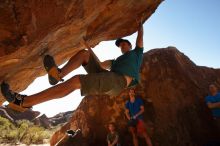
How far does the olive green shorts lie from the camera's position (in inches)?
177

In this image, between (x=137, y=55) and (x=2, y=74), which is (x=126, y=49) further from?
(x=2, y=74)

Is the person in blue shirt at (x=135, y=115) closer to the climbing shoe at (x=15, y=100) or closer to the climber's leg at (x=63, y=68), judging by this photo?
the climber's leg at (x=63, y=68)

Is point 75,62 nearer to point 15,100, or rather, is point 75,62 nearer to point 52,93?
point 52,93

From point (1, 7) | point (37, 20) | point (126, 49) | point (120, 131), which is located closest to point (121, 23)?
point (126, 49)

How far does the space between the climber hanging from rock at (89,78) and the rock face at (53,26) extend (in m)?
0.61

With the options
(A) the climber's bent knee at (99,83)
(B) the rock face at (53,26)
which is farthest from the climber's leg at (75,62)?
(B) the rock face at (53,26)

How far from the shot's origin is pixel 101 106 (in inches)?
494

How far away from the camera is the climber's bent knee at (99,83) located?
448cm

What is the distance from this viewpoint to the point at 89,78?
4.50 metres

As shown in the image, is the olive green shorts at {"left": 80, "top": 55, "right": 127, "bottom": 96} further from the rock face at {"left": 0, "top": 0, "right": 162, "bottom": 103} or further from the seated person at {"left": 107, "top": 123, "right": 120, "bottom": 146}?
the seated person at {"left": 107, "top": 123, "right": 120, "bottom": 146}

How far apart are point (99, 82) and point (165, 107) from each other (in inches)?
291

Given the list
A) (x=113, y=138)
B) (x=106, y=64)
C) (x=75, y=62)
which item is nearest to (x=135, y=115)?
(x=113, y=138)

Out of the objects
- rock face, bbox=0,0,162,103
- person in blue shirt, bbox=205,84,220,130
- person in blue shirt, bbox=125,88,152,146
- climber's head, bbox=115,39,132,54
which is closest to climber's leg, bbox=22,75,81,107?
rock face, bbox=0,0,162,103

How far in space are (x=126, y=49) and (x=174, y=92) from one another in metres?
6.83
